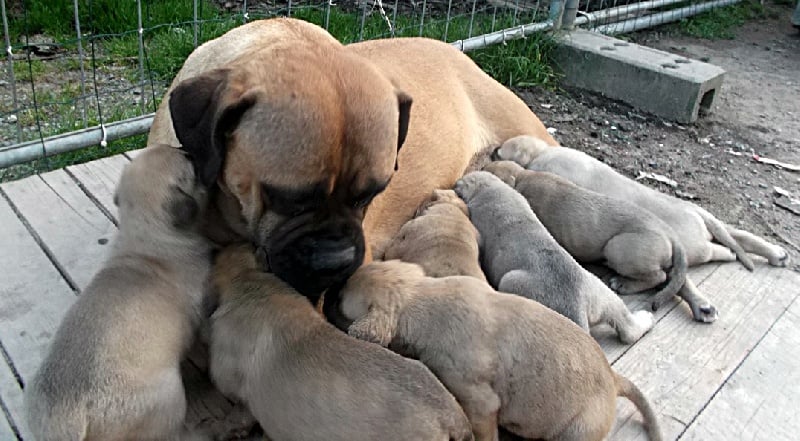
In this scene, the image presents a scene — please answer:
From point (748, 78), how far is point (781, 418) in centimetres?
549

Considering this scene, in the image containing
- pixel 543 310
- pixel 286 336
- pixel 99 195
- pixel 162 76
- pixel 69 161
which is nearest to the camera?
pixel 286 336

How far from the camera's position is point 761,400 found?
2709 millimetres

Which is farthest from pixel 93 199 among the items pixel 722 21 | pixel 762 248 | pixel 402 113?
pixel 722 21

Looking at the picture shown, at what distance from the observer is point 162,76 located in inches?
218

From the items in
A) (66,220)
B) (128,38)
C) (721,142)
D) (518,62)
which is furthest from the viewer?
(518,62)

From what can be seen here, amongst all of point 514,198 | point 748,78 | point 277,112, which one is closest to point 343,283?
point 277,112

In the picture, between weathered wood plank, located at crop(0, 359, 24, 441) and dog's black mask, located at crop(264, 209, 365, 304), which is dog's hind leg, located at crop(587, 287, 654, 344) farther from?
weathered wood plank, located at crop(0, 359, 24, 441)

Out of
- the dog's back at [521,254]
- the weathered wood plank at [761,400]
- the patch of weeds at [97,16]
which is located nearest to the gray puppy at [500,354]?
the dog's back at [521,254]

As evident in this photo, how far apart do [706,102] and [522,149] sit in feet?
9.60

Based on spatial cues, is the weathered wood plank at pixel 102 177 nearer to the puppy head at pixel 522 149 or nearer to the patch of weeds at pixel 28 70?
the puppy head at pixel 522 149

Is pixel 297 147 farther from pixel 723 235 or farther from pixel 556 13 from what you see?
pixel 556 13

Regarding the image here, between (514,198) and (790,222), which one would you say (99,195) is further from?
(790,222)

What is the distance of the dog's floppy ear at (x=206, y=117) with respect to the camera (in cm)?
228

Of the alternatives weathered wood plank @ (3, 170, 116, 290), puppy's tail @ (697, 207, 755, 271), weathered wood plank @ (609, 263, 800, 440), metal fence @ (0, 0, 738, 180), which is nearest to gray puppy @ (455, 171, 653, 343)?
weathered wood plank @ (609, 263, 800, 440)
